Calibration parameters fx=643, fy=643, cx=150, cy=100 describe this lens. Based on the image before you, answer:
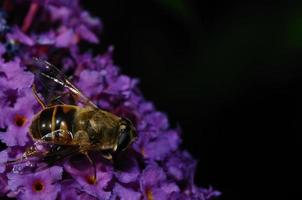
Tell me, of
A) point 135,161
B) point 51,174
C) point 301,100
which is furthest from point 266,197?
point 51,174

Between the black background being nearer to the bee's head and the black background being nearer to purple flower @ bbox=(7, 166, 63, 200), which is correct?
the bee's head

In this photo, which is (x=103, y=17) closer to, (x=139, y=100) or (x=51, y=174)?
(x=139, y=100)

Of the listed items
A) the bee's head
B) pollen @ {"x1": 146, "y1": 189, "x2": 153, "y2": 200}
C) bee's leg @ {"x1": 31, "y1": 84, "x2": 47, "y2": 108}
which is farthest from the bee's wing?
pollen @ {"x1": 146, "y1": 189, "x2": 153, "y2": 200}

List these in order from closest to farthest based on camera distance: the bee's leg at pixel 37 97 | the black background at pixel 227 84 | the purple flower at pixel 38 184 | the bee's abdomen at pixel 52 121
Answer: the bee's abdomen at pixel 52 121, the purple flower at pixel 38 184, the bee's leg at pixel 37 97, the black background at pixel 227 84

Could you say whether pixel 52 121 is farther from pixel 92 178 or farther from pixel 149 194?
pixel 149 194

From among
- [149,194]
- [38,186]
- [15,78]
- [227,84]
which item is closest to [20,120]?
[15,78]

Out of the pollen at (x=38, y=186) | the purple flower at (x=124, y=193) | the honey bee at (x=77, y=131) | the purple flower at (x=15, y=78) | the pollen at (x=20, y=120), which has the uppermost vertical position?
the purple flower at (x=15, y=78)

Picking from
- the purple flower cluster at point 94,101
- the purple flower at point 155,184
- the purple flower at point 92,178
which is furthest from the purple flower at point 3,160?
the purple flower at point 155,184

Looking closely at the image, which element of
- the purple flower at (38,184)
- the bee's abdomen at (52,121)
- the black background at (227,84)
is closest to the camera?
the bee's abdomen at (52,121)

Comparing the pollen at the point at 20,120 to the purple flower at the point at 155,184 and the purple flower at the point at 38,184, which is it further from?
the purple flower at the point at 155,184
